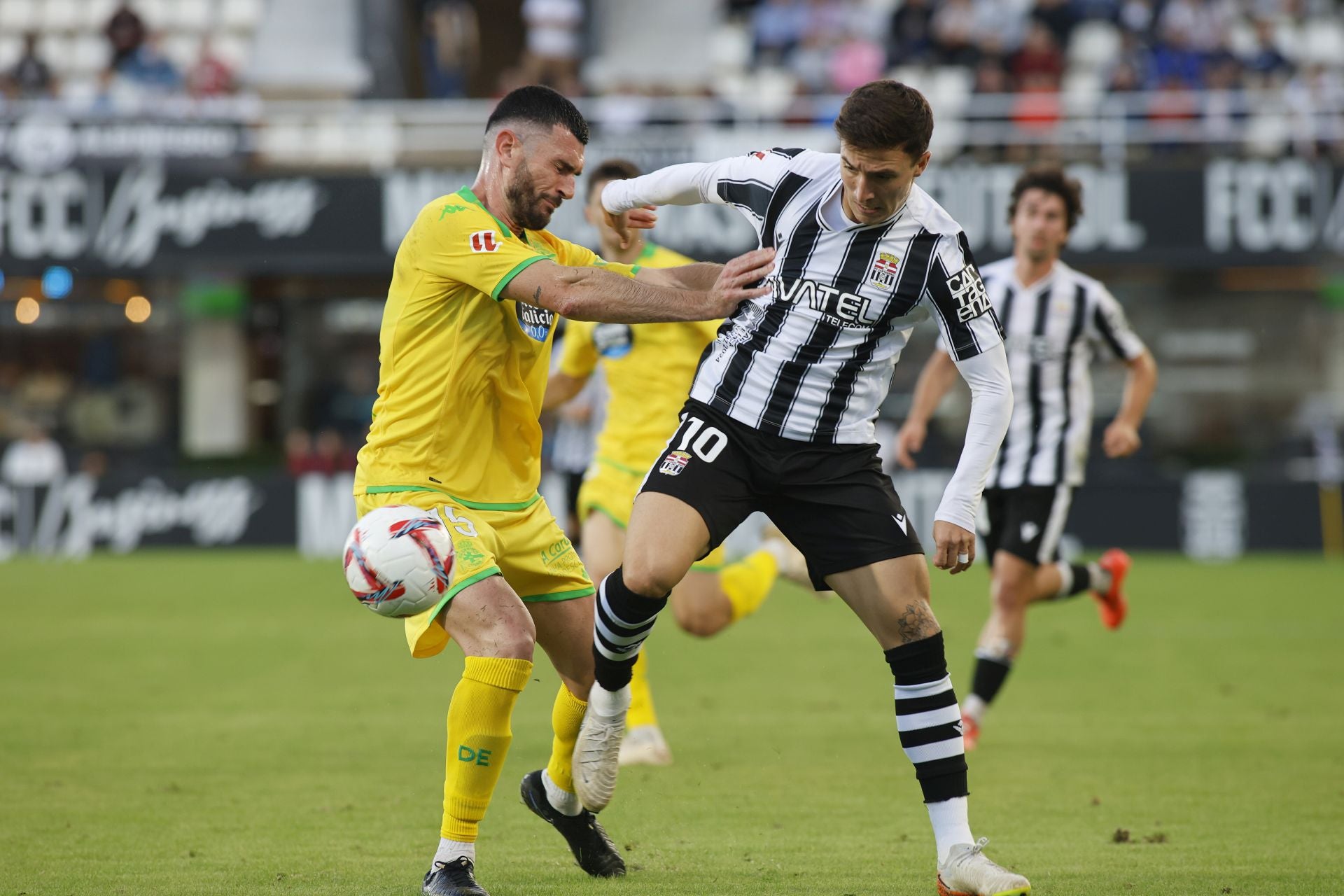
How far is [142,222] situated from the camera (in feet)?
64.3

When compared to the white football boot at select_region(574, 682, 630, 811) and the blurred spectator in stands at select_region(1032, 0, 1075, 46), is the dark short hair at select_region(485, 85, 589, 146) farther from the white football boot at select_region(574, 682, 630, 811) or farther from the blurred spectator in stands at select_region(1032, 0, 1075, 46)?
the blurred spectator in stands at select_region(1032, 0, 1075, 46)

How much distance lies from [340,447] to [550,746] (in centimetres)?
1455

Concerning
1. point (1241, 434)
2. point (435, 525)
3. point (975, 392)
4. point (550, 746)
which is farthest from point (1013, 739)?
point (1241, 434)

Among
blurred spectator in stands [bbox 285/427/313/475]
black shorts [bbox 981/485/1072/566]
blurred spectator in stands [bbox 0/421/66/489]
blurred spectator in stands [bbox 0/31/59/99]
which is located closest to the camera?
black shorts [bbox 981/485/1072/566]

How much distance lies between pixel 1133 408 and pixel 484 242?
4.46 meters

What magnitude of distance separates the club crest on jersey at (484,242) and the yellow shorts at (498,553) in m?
0.76

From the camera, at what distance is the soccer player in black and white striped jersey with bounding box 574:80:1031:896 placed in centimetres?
457

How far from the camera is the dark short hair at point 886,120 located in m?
4.34

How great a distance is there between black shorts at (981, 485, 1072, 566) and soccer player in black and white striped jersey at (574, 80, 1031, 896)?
9.72 feet

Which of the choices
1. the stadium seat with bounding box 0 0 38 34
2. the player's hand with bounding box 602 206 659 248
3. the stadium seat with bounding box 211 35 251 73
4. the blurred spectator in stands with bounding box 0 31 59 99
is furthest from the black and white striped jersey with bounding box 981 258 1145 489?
the stadium seat with bounding box 0 0 38 34

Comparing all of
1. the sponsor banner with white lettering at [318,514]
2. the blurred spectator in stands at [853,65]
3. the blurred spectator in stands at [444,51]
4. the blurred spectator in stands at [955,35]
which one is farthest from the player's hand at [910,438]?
the blurred spectator in stands at [444,51]

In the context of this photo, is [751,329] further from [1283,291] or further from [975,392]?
[1283,291]

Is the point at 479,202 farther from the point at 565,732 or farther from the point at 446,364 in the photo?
the point at 565,732

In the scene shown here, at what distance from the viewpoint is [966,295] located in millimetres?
4598
